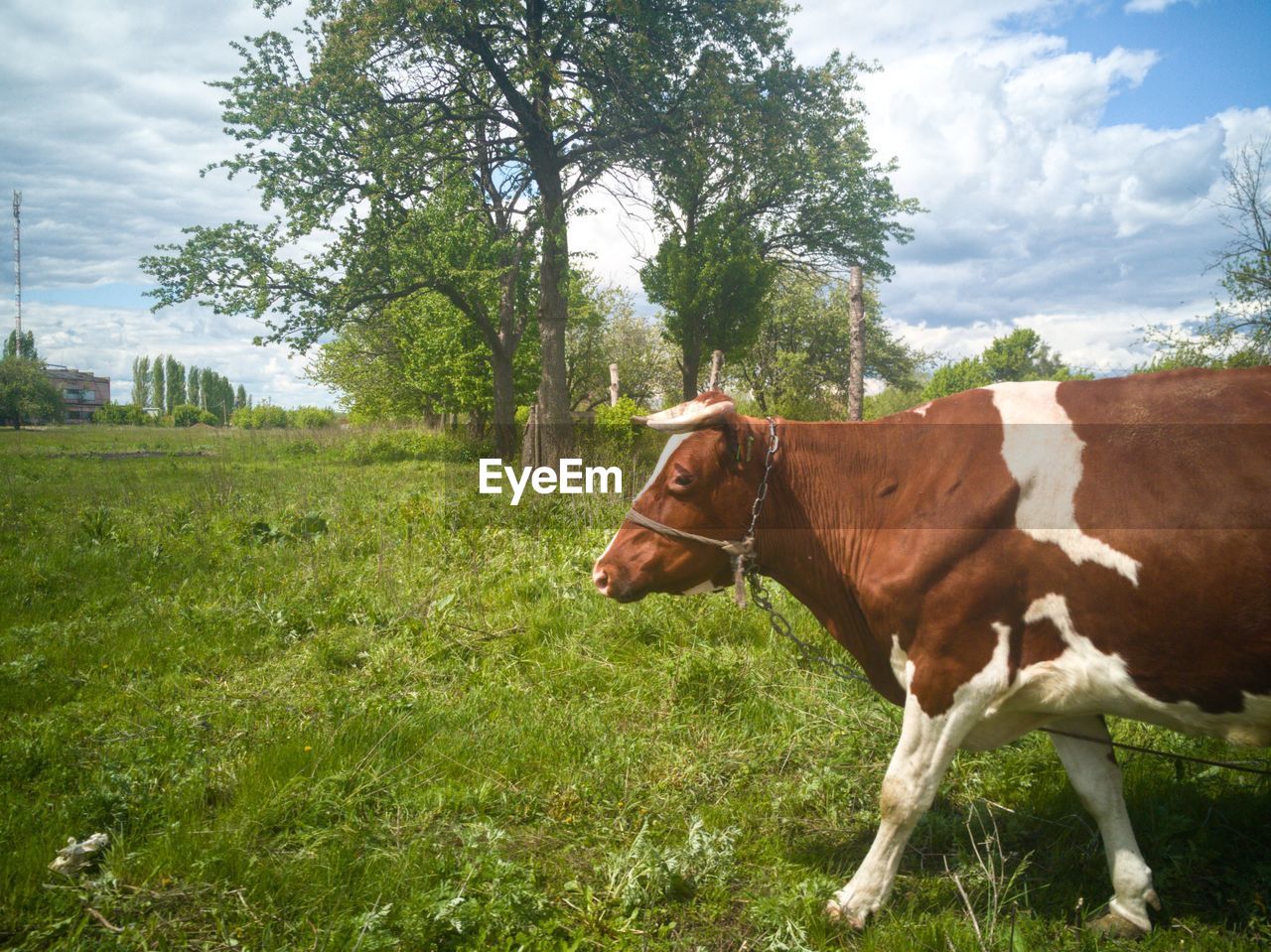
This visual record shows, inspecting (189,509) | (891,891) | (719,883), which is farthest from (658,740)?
(189,509)

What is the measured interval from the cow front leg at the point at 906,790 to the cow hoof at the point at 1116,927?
31.6 inches

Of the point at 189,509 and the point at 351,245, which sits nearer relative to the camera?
the point at 189,509

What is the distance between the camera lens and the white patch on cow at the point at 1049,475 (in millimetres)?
2383

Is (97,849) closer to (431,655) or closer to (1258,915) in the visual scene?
(431,655)

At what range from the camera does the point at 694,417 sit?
3.11 meters

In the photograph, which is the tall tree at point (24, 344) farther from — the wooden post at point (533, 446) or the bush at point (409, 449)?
the wooden post at point (533, 446)

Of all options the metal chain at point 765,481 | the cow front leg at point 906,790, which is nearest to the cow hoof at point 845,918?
the cow front leg at point 906,790

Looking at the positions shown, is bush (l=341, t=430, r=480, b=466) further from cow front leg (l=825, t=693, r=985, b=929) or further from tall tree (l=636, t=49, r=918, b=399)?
cow front leg (l=825, t=693, r=985, b=929)

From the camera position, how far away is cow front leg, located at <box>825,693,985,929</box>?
2545 mm

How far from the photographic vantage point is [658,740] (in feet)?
13.3

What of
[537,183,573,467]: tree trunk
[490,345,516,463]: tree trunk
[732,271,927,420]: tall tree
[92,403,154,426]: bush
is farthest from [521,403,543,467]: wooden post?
[92,403,154,426]: bush

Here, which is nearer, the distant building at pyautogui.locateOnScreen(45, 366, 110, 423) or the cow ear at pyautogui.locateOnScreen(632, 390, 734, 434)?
the cow ear at pyautogui.locateOnScreen(632, 390, 734, 434)

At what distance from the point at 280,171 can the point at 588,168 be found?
6.07 metres

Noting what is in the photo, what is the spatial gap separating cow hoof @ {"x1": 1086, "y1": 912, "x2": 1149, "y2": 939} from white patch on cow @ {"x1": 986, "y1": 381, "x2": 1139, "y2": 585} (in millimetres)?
1433
